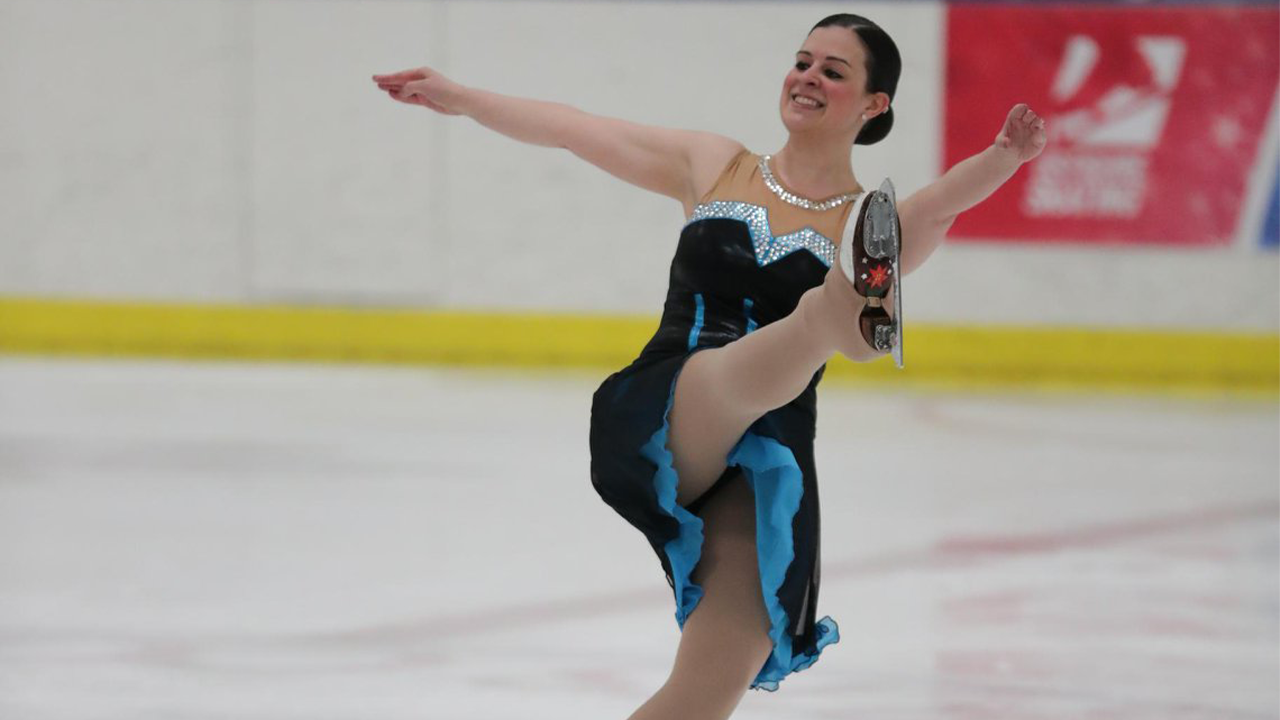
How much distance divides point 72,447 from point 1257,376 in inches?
213

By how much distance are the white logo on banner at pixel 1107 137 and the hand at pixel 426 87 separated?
621cm

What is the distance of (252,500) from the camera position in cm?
525

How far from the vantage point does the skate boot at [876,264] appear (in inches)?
86.4

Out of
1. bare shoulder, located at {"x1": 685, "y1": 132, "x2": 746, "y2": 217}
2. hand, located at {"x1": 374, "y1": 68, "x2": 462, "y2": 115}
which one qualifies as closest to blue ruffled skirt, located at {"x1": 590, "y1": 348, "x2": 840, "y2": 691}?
bare shoulder, located at {"x1": 685, "y1": 132, "x2": 746, "y2": 217}

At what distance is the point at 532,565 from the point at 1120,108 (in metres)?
5.16

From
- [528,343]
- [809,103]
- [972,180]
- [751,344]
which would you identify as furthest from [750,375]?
[528,343]

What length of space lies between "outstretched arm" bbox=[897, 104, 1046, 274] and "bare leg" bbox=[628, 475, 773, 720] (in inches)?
17.9

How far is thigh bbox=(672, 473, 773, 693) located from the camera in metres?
2.45

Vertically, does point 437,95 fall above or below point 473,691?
above

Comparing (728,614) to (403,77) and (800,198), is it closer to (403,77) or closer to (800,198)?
(800,198)

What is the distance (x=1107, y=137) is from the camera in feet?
28.5

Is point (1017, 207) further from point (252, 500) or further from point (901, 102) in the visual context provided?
point (252, 500)

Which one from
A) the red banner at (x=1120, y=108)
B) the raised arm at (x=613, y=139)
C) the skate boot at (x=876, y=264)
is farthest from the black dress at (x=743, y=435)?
the red banner at (x=1120, y=108)

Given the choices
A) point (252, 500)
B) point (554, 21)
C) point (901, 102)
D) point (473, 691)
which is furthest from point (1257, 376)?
point (473, 691)
